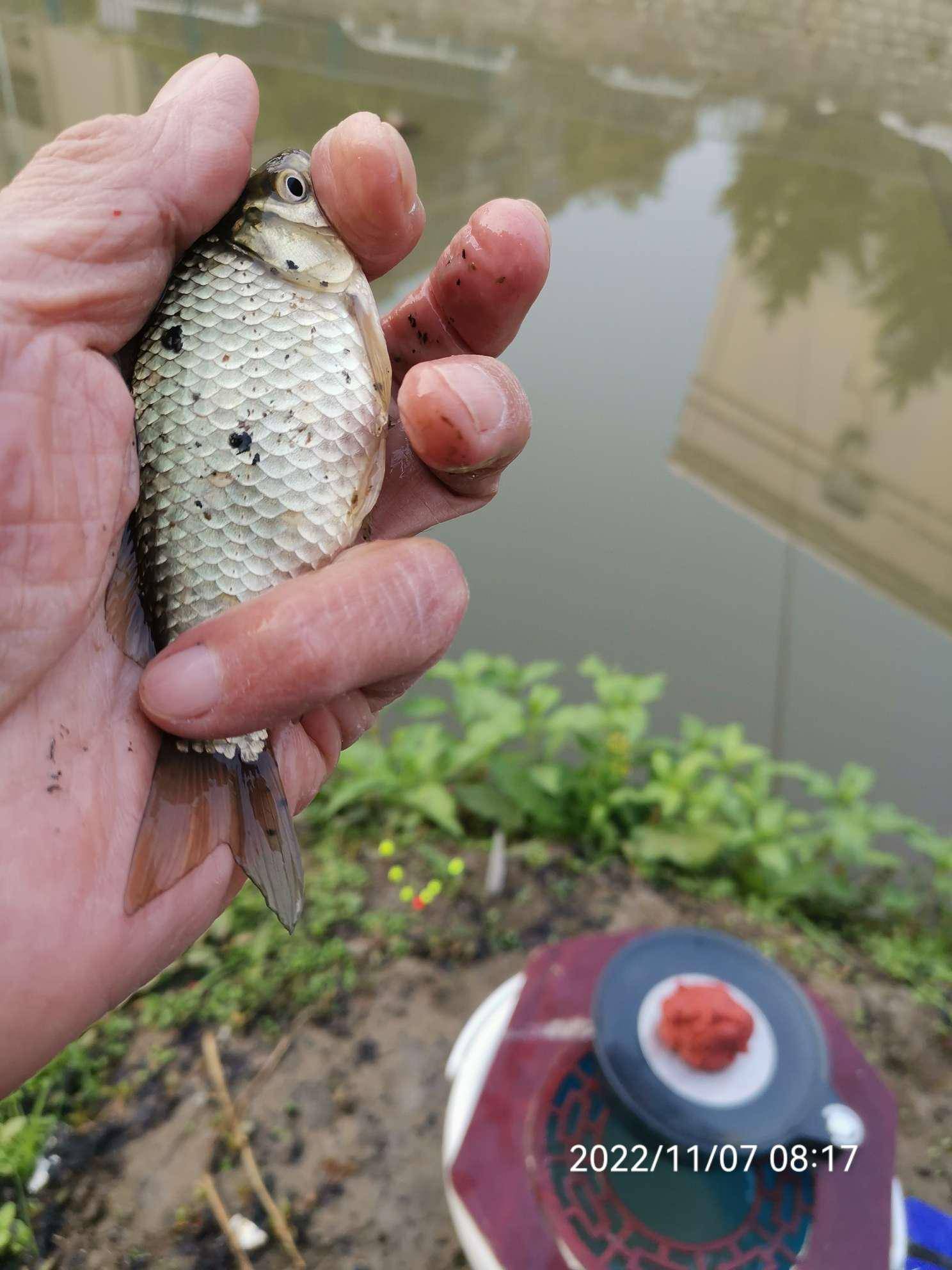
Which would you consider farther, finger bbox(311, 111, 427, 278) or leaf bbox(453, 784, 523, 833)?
leaf bbox(453, 784, 523, 833)

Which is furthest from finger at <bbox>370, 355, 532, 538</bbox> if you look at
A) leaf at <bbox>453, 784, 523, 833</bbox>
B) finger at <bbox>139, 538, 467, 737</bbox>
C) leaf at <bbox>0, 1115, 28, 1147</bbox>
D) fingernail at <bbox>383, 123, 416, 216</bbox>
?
leaf at <bbox>0, 1115, 28, 1147</bbox>

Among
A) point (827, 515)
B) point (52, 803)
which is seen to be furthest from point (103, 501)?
point (827, 515)

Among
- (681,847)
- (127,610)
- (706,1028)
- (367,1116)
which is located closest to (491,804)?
(681,847)

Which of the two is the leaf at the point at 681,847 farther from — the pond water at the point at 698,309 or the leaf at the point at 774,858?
the pond water at the point at 698,309

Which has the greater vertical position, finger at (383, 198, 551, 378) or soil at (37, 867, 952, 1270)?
finger at (383, 198, 551, 378)

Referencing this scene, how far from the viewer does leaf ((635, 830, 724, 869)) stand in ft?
9.14

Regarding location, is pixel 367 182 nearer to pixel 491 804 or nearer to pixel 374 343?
pixel 374 343

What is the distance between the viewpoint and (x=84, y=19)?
316 inches

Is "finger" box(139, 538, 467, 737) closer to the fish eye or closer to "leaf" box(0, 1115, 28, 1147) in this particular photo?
the fish eye

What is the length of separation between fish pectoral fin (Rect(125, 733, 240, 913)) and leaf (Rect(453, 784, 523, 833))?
159 centimetres

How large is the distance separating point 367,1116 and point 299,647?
1.61 m

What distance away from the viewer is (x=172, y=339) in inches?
54.2

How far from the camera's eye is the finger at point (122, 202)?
132 centimetres

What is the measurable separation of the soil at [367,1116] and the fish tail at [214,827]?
124 cm
